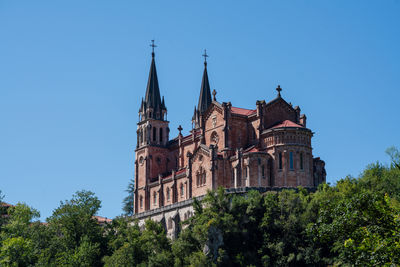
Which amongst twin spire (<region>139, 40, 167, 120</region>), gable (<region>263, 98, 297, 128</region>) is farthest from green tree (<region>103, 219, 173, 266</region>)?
twin spire (<region>139, 40, 167, 120</region>)

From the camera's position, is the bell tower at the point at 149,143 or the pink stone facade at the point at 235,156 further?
the bell tower at the point at 149,143

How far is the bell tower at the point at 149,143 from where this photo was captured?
287ft

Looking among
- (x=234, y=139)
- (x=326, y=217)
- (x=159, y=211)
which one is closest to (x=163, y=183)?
(x=159, y=211)

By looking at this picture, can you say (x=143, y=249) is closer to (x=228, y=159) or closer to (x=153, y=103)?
(x=228, y=159)

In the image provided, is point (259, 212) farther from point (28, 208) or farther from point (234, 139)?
point (28, 208)

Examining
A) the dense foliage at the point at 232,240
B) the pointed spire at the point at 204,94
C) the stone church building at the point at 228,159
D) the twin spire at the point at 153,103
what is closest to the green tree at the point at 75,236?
the dense foliage at the point at 232,240

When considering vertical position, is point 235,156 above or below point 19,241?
above

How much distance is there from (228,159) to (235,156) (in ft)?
4.69

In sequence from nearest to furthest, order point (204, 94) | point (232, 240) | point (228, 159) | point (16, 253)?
point (232, 240) → point (16, 253) → point (228, 159) → point (204, 94)

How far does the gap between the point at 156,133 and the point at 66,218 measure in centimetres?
2314

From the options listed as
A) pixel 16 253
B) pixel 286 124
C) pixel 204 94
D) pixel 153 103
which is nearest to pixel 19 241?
pixel 16 253

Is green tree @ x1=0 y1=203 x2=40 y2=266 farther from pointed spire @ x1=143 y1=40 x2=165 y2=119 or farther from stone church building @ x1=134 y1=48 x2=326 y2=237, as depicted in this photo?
pointed spire @ x1=143 y1=40 x2=165 y2=119

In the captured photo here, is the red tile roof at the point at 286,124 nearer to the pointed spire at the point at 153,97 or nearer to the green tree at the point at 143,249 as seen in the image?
the green tree at the point at 143,249

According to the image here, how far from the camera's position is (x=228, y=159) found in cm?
7069
